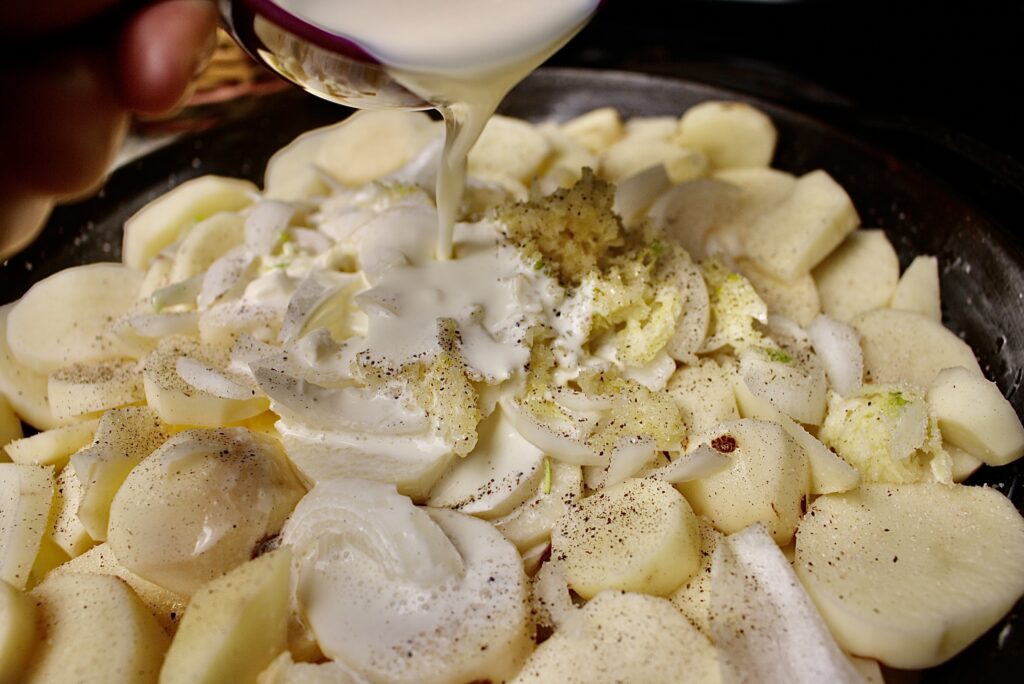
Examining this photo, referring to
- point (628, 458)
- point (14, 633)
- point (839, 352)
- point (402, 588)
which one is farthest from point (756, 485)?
point (14, 633)

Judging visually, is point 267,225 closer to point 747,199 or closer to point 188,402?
point 188,402

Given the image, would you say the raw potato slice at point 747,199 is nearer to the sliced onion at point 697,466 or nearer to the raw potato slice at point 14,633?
the sliced onion at point 697,466

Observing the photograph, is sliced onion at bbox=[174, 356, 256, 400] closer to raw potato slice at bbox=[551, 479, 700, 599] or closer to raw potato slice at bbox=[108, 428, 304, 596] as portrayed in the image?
raw potato slice at bbox=[108, 428, 304, 596]

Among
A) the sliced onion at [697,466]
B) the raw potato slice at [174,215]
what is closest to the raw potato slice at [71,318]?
the raw potato slice at [174,215]

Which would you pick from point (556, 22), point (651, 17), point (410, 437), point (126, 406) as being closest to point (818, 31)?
point (651, 17)

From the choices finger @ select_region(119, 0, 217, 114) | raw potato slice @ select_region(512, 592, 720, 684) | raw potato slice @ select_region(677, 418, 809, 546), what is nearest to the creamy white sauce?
finger @ select_region(119, 0, 217, 114)
